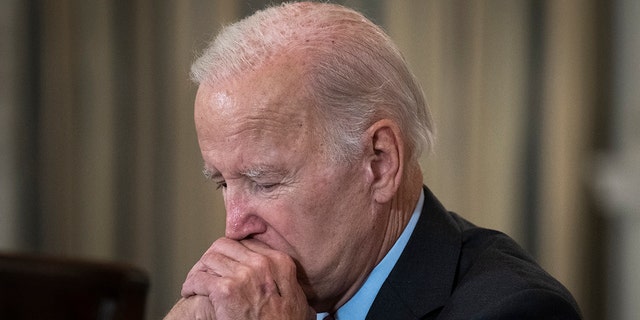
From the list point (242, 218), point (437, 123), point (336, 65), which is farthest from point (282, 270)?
point (437, 123)

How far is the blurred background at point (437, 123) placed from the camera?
166 inches

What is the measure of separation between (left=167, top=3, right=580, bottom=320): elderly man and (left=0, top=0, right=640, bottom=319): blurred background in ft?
7.11

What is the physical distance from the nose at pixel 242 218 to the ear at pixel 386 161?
0.24 metres

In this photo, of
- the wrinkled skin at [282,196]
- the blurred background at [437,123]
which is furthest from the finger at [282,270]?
the blurred background at [437,123]

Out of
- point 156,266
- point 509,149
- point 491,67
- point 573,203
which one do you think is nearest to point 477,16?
point 491,67

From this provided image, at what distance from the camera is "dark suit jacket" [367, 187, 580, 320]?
1871mm

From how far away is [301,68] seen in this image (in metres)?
1.97

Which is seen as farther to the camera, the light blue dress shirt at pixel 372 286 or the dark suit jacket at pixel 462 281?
the light blue dress shirt at pixel 372 286

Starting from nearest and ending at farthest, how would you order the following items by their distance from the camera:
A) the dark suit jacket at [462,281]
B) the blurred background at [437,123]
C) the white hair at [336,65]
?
1. the dark suit jacket at [462,281]
2. the white hair at [336,65]
3. the blurred background at [437,123]

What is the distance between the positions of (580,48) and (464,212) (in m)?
0.82

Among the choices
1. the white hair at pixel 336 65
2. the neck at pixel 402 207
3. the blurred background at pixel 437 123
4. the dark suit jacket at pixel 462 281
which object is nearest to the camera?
the dark suit jacket at pixel 462 281

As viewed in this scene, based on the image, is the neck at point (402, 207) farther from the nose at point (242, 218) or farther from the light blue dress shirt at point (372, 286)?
the nose at point (242, 218)

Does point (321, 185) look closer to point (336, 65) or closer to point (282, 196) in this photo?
point (282, 196)

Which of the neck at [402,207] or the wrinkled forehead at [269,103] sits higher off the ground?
the wrinkled forehead at [269,103]
